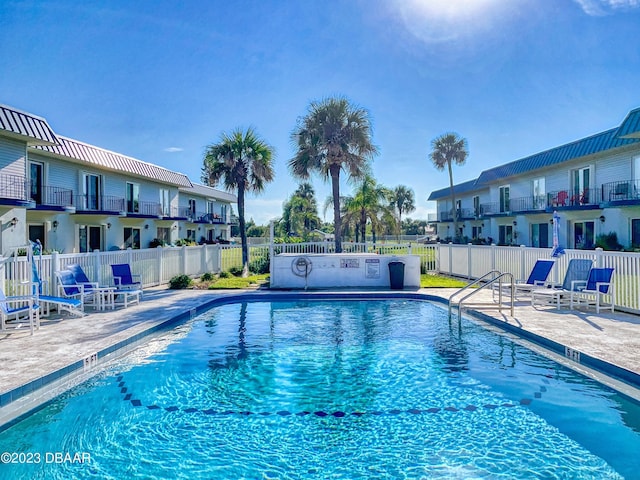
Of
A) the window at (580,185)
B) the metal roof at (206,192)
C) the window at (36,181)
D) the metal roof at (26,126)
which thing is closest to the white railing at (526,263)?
the window at (580,185)

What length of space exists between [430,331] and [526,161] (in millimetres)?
23796

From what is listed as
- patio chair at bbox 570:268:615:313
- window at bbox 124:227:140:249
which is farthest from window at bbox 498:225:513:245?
window at bbox 124:227:140:249

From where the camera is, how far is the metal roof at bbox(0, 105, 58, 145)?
1419 cm

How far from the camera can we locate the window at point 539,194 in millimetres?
26453

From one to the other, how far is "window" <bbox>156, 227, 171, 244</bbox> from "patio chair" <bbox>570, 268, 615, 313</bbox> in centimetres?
2801

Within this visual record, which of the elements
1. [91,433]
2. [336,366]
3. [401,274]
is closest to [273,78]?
[401,274]

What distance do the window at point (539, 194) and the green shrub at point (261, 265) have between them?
19.0 m

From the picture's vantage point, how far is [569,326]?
764 cm

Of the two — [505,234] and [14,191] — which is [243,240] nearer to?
[14,191]

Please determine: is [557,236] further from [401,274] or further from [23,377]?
[23,377]

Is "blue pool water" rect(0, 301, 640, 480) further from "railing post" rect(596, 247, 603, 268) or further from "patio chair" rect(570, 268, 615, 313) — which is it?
"railing post" rect(596, 247, 603, 268)

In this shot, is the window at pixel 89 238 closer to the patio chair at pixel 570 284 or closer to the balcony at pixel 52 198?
the balcony at pixel 52 198

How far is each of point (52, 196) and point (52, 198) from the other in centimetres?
10

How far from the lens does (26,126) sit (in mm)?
15133
